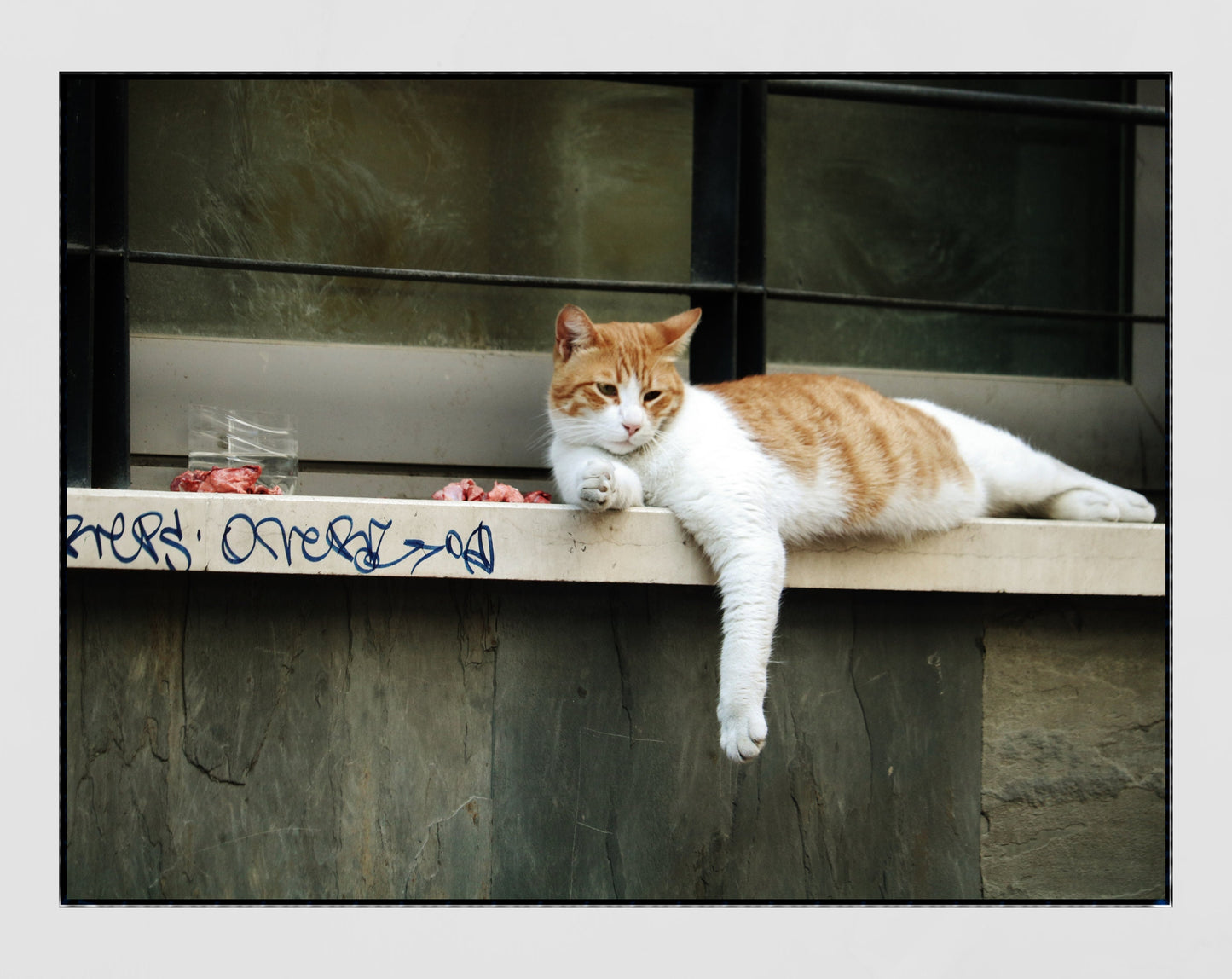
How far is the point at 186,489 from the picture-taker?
7.52ft

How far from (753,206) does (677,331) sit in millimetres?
569

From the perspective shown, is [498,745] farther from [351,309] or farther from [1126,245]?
[1126,245]

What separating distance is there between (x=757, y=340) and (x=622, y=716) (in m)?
1.13

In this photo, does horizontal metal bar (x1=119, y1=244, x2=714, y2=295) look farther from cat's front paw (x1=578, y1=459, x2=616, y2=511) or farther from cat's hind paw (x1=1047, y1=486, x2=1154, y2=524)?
cat's hind paw (x1=1047, y1=486, x2=1154, y2=524)

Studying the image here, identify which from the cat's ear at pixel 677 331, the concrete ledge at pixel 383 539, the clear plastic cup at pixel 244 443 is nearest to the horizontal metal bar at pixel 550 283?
the cat's ear at pixel 677 331

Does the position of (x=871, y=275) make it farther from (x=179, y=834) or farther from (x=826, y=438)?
(x=179, y=834)

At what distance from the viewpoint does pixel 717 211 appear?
263cm

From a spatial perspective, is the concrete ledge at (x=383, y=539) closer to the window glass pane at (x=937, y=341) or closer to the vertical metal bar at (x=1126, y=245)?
the window glass pane at (x=937, y=341)

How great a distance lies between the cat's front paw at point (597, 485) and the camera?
2.05 meters

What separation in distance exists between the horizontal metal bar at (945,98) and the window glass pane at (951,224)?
44 centimetres

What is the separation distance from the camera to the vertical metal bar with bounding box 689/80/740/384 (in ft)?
8.55

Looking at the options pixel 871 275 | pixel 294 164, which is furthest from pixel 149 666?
pixel 871 275

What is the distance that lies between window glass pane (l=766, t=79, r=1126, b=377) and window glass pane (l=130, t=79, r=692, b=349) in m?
0.46

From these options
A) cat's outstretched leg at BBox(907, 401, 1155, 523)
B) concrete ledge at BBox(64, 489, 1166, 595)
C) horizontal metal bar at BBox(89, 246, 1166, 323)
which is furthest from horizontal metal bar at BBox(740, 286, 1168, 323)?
A: concrete ledge at BBox(64, 489, 1166, 595)
